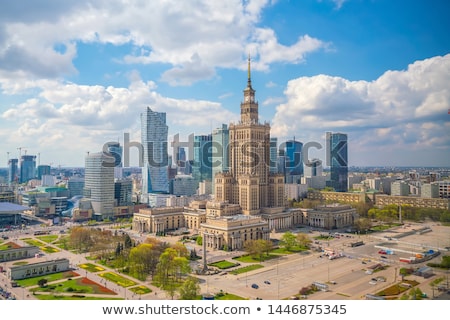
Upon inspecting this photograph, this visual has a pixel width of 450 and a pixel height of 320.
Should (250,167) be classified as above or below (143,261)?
above

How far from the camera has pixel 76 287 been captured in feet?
66.9

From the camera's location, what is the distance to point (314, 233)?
126 feet

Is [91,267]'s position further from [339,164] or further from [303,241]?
[339,164]

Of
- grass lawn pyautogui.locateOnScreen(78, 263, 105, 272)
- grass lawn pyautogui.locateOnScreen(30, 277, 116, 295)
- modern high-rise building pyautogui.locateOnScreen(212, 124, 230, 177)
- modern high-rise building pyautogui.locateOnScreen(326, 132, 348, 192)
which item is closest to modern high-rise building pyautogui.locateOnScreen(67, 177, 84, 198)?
modern high-rise building pyautogui.locateOnScreen(212, 124, 230, 177)

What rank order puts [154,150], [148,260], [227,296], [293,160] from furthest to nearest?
[293,160]
[154,150]
[148,260]
[227,296]

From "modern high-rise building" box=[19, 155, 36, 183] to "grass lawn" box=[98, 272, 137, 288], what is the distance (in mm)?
68173

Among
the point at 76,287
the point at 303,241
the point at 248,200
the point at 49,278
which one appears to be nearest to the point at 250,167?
the point at 248,200

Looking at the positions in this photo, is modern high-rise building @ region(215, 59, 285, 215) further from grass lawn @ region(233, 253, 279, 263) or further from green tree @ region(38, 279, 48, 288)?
green tree @ region(38, 279, 48, 288)

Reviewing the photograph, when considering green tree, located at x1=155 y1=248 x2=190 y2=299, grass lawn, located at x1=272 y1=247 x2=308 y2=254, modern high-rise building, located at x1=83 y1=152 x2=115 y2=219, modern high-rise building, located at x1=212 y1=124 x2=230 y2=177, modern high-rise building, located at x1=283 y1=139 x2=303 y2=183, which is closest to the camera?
green tree, located at x1=155 y1=248 x2=190 y2=299

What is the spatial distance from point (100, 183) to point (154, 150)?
2380 centimetres

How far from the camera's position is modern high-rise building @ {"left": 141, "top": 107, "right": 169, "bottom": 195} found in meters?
72.3

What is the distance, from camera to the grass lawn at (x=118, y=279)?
21042mm

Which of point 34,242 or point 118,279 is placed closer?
point 118,279

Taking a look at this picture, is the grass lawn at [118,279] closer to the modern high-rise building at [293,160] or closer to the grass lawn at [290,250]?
the grass lawn at [290,250]
